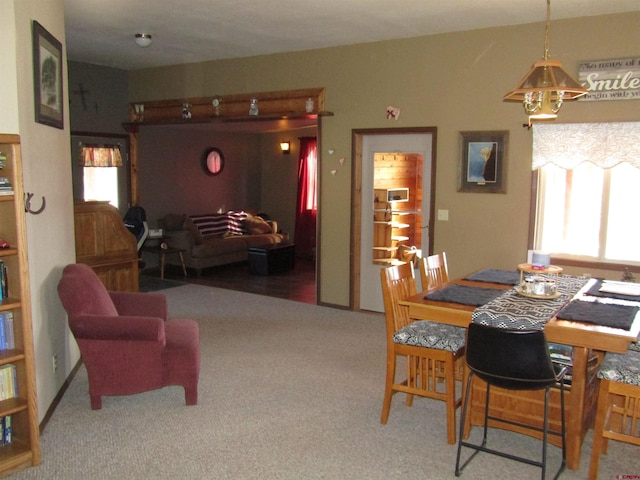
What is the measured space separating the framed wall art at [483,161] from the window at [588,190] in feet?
1.01

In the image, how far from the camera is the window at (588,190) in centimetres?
480

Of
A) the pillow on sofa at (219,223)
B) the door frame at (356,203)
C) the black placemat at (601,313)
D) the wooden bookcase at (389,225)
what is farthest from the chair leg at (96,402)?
the pillow on sofa at (219,223)

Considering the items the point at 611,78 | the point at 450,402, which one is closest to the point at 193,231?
the point at 611,78

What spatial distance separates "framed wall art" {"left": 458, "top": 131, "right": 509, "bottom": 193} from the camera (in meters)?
5.31

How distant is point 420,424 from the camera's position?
140 inches

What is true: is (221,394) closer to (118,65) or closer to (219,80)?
(219,80)

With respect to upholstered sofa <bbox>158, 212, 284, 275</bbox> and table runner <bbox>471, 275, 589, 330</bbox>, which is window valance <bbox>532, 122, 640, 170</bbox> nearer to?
table runner <bbox>471, 275, 589, 330</bbox>

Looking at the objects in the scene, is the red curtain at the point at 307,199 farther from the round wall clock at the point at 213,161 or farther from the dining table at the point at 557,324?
the dining table at the point at 557,324

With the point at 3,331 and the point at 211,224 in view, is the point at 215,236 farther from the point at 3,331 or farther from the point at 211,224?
the point at 3,331

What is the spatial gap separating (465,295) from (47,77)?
2.99 m

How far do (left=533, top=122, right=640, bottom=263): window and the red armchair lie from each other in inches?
133

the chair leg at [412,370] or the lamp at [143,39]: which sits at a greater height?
the lamp at [143,39]

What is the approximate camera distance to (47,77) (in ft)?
12.0

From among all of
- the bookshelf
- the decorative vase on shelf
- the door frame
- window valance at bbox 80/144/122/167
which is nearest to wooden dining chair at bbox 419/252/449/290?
the door frame
